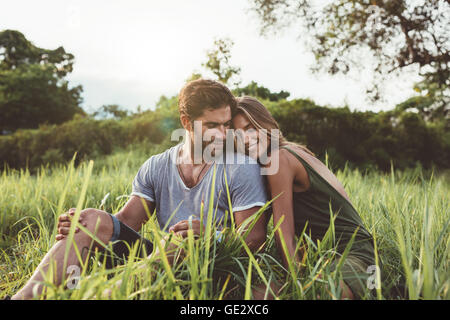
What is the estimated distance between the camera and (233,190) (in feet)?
6.98

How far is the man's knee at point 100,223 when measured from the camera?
1.82m

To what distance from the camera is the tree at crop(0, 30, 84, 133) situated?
15945 millimetres

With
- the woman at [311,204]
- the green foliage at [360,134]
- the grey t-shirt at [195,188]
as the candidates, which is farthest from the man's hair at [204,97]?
the green foliage at [360,134]

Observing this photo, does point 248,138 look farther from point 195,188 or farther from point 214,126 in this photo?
point 195,188

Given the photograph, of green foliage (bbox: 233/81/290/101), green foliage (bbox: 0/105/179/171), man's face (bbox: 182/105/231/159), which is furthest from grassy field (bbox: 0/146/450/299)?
green foliage (bbox: 233/81/290/101)

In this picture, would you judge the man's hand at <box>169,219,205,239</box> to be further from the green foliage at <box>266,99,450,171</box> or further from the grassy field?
the green foliage at <box>266,99,450,171</box>

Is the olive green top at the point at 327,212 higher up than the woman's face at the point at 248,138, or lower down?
lower down

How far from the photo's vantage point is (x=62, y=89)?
18.8 m

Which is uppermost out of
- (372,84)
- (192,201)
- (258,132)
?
(372,84)

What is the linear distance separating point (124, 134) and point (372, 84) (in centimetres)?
603

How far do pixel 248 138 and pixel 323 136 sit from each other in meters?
5.36

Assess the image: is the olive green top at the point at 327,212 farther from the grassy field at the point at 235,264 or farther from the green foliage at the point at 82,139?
the green foliage at the point at 82,139
